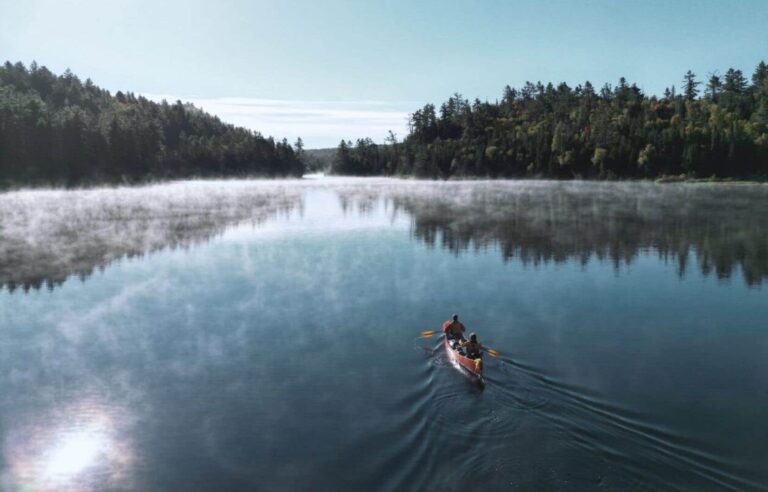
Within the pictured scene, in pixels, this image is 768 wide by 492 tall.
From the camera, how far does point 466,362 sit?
28.1 meters

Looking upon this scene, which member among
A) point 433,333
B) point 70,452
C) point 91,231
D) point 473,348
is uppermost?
point 91,231

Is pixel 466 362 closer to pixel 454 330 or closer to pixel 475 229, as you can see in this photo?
pixel 454 330

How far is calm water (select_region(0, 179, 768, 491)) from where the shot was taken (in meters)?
19.6

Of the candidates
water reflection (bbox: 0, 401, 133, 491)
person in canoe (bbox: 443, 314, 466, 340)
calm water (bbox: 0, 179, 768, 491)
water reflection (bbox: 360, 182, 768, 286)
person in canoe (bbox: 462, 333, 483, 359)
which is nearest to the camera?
water reflection (bbox: 0, 401, 133, 491)

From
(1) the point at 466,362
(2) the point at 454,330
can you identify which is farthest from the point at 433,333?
(1) the point at 466,362

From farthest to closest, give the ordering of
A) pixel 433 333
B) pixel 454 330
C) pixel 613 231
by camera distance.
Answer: pixel 613 231 → pixel 433 333 → pixel 454 330

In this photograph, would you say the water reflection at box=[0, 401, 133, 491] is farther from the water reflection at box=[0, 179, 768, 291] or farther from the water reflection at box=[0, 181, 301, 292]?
the water reflection at box=[0, 179, 768, 291]

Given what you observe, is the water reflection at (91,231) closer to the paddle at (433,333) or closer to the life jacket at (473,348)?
the paddle at (433,333)

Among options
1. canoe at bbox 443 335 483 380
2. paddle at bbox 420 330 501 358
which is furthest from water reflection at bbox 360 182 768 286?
canoe at bbox 443 335 483 380

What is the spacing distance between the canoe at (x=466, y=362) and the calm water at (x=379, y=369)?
22.2 inches

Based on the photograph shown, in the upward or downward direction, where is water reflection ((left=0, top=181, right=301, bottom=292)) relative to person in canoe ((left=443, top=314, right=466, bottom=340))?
upward

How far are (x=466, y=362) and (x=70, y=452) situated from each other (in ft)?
59.7

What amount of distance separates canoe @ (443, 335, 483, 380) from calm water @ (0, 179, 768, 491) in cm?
56

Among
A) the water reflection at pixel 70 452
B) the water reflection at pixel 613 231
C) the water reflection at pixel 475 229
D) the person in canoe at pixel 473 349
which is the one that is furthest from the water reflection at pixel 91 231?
the person in canoe at pixel 473 349
